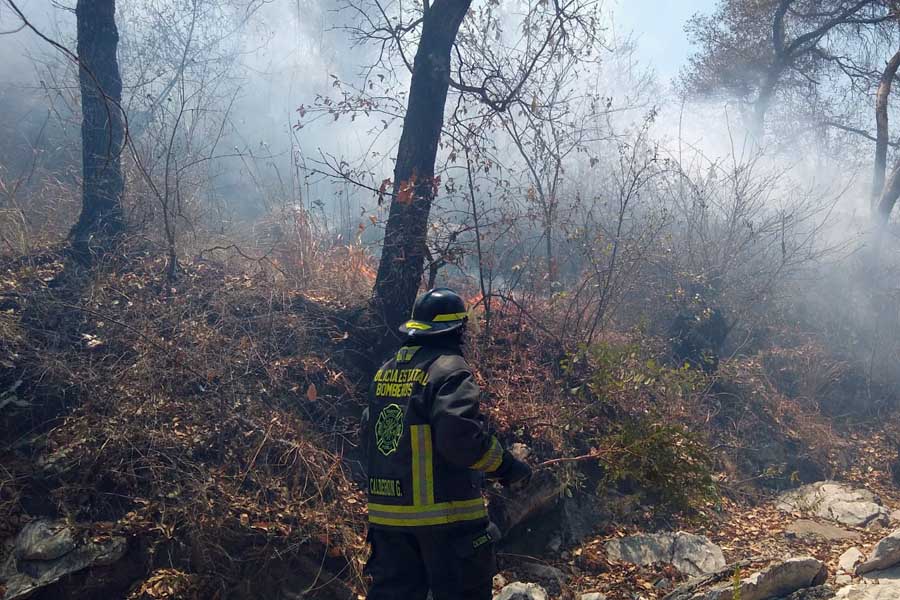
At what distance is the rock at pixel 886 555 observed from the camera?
4.18 m

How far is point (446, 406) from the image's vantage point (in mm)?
2717

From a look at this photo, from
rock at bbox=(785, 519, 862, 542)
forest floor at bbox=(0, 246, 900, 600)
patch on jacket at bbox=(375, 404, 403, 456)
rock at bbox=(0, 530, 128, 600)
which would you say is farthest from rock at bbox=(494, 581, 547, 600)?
rock at bbox=(785, 519, 862, 542)

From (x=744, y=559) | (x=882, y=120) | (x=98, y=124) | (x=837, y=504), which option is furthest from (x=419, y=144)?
(x=882, y=120)

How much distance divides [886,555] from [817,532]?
119 cm

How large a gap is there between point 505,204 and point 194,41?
341 inches

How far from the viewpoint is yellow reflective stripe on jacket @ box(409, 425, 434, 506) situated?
2.80m

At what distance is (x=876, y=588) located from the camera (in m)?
3.88

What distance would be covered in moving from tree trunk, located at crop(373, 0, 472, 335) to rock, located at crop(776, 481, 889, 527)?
13.5 feet

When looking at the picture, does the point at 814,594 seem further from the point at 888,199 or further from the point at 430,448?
the point at 888,199

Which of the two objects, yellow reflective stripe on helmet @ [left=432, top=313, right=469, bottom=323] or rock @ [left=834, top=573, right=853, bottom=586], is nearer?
yellow reflective stripe on helmet @ [left=432, top=313, right=469, bottom=323]

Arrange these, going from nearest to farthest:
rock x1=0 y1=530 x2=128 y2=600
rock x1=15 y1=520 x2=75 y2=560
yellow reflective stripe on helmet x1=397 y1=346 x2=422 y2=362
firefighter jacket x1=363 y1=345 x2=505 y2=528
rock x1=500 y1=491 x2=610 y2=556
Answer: firefighter jacket x1=363 y1=345 x2=505 y2=528
yellow reflective stripe on helmet x1=397 y1=346 x2=422 y2=362
rock x1=0 y1=530 x2=128 y2=600
rock x1=15 y1=520 x2=75 y2=560
rock x1=500 y1=491 x2=610 y2=556

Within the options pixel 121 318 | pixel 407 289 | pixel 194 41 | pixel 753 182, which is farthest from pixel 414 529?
pixel 194 41

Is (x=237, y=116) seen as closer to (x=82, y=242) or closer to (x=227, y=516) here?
(x=82, y=242)

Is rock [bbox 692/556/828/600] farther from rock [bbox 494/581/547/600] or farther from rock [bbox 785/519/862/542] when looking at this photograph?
rock [bbox 785/519/862/542]
